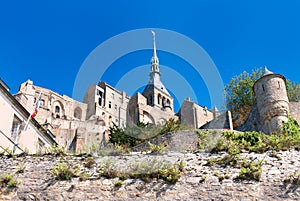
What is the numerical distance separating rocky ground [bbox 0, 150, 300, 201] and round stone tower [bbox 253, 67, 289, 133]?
11.1 m

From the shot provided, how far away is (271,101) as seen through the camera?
24.2 meters

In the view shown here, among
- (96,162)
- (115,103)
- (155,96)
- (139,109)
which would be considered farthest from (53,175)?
(155,96)

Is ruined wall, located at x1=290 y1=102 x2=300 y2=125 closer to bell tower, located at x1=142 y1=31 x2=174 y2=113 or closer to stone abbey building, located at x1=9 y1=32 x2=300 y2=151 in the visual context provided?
stone abbey building, located at x1=9 y1=32 x2=300 y2=151

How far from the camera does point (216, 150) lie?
538 inches

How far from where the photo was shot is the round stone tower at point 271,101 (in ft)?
77.2

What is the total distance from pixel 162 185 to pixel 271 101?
48.2ft

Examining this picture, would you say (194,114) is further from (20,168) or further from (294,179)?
(20,168)

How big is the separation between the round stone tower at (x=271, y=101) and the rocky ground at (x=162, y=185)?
36.3 feet

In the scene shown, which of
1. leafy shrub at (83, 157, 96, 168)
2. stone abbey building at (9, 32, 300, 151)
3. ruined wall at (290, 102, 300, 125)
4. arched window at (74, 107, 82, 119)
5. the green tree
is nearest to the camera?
leafy shrub at (83, 157, 96, 168)

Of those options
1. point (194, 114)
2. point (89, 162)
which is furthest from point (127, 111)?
point (89, 162)

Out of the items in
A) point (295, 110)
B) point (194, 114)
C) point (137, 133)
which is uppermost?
point (194, 114)

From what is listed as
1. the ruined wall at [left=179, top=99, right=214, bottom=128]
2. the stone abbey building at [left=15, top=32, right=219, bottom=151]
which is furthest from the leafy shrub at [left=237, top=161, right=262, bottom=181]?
the ruined wall at [left=179, top=99, right=214, bottom=128]

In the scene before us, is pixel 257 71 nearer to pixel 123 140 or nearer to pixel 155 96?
pixel 123 140

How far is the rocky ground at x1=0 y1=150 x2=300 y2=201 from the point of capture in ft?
36.9
